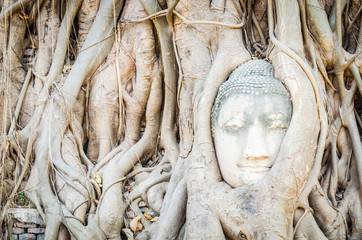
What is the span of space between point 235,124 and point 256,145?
20cm

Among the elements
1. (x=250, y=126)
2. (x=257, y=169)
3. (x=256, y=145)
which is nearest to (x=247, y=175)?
(x=257, y=169)

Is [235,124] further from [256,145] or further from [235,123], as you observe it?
[256,145]

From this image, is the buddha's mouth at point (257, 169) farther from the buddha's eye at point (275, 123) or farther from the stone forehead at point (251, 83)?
the stone forehead at point (251, 83)

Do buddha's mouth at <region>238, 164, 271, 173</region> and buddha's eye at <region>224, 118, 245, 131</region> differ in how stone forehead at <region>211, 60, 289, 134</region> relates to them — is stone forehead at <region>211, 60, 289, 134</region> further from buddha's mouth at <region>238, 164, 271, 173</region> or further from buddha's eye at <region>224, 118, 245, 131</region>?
buddha's mouth at <region>238, 164, 271, 173</region>

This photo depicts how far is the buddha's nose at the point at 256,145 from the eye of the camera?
3090 mm

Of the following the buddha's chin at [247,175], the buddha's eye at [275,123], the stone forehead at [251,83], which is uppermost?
the stone forehead at [251,83]

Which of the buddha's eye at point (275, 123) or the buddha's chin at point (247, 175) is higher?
the buddha's eye at point (275, 123)

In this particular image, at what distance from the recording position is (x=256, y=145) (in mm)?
3105

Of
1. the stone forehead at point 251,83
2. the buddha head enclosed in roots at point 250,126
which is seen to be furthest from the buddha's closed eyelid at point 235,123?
the stone forehead at point 251,83

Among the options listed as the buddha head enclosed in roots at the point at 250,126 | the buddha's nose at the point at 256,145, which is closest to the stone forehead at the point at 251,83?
the buddha head enclosed in roots at the point at 250,126

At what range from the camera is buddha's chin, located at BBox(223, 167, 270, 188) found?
3.10m

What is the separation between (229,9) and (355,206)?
1692 mm

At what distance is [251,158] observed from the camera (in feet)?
10.2

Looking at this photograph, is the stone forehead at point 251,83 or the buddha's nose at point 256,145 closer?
the buddha's nose at point 256,145
